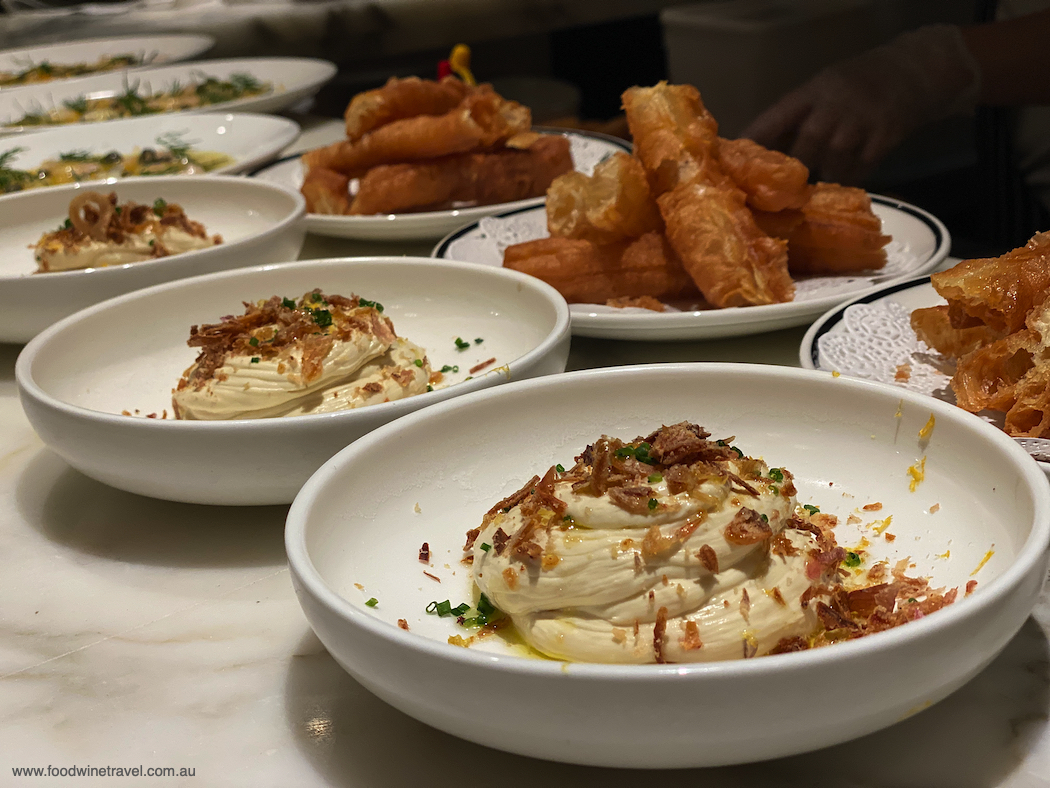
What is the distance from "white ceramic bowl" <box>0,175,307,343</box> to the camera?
2.03 m

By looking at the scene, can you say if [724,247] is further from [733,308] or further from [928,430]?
[928,430]

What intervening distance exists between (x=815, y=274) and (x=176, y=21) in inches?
213

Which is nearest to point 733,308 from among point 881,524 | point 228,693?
point 881,524

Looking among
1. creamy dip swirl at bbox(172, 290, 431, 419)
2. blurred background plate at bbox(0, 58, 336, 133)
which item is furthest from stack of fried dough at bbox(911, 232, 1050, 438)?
blurred background plate at bbox(0, 58, 336, 133)

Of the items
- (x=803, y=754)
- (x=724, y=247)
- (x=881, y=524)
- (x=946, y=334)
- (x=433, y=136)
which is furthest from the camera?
(x=433, y=136)

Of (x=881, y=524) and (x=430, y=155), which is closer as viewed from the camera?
(x=881, y=524)

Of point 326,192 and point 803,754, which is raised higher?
point 326,192

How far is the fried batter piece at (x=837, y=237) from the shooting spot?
2088 mm

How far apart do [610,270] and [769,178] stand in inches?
15.1

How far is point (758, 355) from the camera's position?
1884 mm

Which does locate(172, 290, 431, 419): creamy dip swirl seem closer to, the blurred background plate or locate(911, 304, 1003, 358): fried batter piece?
locate(911, 304, 1003, 358): fried batter piece

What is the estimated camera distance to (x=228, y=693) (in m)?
1.14

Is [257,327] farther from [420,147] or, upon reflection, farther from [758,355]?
[420,147]

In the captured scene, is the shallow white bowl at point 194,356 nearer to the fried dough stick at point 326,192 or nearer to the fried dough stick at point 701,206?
the fried dough stick at point 701,206
